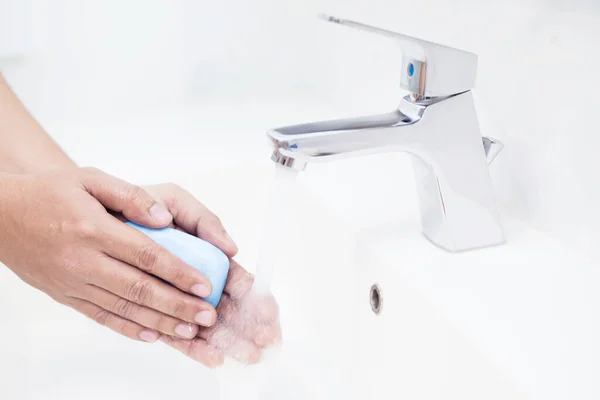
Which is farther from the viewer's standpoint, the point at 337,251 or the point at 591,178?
the point at 337,251

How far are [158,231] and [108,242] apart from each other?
0.13 feet

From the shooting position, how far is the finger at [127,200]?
0.51 metres

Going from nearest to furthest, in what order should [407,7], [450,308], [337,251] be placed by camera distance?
1. [450,308]
2. [337,251]
3. [407,7]

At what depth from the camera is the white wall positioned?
533 mm

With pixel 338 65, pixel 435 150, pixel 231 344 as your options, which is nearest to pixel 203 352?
pixel 231 344

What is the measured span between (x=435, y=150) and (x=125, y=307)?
0.27 metres

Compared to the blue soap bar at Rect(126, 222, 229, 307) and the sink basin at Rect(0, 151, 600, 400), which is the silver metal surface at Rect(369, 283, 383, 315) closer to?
the sink basin at Rect(0, 151, 600, 400)

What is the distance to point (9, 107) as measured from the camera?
0.69m

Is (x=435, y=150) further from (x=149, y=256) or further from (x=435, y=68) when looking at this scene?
(x=149, y=256)

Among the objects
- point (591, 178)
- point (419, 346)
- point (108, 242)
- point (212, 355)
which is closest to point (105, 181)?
point (108, 242)

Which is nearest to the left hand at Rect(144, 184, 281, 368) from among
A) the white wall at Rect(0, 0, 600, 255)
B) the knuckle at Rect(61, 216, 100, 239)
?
the knuckle at Rect(61, 216, 100, 239)

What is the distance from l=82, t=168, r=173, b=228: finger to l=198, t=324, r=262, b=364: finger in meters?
0.10

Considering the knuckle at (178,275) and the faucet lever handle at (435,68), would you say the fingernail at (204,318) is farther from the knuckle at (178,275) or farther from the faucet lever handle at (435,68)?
the faucet lever handle at (435,68)

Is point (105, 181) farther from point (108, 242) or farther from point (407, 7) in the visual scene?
point (407, 7)
